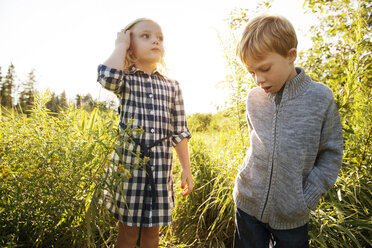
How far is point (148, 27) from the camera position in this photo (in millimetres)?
1612

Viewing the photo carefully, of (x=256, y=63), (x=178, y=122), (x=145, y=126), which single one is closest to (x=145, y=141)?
(x=145, y=126)

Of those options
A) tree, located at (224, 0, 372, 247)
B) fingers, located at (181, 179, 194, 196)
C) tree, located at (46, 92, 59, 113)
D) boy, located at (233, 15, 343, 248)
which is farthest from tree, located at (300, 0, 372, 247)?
tree, located at (46, 92, 59, 113)

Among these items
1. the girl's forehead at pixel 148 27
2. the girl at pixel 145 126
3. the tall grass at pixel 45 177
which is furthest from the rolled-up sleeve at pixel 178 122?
the tall grass at pixel 45 177

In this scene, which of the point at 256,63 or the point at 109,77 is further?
the point at 109,77

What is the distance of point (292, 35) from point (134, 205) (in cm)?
130

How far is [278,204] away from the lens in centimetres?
121

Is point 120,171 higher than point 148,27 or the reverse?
the reverse

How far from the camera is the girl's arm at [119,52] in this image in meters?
1.48

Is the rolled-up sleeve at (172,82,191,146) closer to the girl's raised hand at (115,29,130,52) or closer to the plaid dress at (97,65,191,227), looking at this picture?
the plaid dress at (97,65,191,227)

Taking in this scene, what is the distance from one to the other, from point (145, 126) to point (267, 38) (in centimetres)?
86

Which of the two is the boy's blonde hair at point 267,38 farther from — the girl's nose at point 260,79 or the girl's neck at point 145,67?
the girl's neck at point 145,67

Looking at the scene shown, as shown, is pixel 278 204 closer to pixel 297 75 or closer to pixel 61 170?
pixel 297 75

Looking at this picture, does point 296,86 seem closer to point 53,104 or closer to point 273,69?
point 273,69

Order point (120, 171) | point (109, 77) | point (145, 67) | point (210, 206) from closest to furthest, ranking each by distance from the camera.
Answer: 1. point (120, 171)
2. point (109, 77)
3. point (145, 67)
4. point (210, 206)
